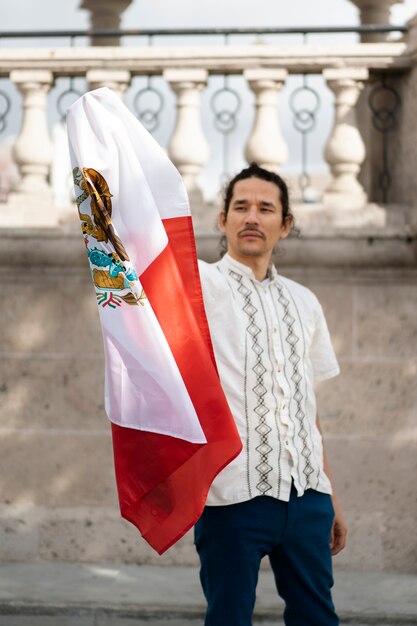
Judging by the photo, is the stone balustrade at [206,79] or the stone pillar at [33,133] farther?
the stone pillar at [33,133]

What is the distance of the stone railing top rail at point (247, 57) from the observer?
539 cm

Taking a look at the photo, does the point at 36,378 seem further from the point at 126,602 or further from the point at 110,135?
the point at 110,135

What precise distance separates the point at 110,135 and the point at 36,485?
108 inches

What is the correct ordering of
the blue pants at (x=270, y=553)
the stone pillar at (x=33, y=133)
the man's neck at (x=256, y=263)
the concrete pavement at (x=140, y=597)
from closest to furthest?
the blue pants at (x=270, y=553)
the man's neck at (x=256, y=263)
the concrete pavement at (x=140, y=597)
the stone pillar at (x=33, y=133)

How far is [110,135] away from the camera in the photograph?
3020mm

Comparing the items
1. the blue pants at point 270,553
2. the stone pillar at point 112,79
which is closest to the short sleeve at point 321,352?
the blue pants at point 270,553

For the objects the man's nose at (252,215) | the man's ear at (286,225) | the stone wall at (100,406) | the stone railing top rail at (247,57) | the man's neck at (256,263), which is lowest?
the stone wall at (100,406)

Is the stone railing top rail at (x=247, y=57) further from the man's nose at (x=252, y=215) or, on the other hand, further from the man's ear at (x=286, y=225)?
the man's nose at (x=252, y=215)

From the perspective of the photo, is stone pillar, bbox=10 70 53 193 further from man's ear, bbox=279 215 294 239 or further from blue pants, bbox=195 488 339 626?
blue pants, bbox=195 488 339 626

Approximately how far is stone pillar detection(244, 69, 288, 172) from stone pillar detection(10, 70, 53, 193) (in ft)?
3.21

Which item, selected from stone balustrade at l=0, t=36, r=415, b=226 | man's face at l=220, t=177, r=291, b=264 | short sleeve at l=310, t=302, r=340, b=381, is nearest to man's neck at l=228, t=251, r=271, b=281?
man's face at l=220, t=177, r=291, b=264

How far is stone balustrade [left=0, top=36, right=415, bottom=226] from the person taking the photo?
541 centimetres

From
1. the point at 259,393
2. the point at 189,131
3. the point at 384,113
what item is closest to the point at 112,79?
the point at 189,131

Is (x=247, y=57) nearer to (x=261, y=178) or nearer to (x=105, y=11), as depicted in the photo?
(x=261, y=178)
